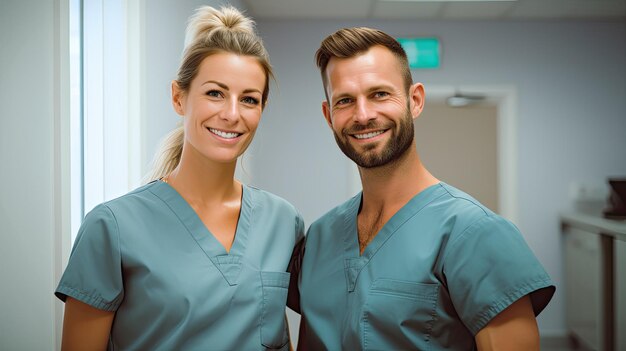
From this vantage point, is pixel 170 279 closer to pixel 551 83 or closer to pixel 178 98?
pixel 178 98

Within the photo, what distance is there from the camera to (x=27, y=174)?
1014 millimetres

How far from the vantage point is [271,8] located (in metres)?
3.05

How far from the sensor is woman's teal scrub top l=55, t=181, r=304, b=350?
867 mm

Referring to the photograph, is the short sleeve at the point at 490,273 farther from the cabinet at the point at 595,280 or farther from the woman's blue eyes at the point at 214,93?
the cabinet at the point at 595,280

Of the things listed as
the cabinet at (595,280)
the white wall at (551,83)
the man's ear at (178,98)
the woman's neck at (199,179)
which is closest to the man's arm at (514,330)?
the woman's neck at (199,179)

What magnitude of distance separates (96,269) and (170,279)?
0.12 metres

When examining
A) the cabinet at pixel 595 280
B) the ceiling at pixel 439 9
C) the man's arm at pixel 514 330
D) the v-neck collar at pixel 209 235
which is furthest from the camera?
the ceiling at pixel 439 9

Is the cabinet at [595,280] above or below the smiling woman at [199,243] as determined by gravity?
below

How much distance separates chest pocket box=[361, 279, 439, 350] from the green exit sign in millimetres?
2504

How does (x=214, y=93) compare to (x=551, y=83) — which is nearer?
(x=214, y=93)

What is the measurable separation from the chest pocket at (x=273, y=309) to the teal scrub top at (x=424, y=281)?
7 cm

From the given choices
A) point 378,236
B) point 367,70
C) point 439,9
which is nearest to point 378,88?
point 367,70

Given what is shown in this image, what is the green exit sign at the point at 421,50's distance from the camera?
320 cm

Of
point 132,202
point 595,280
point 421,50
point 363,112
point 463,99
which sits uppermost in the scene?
point 421,50
